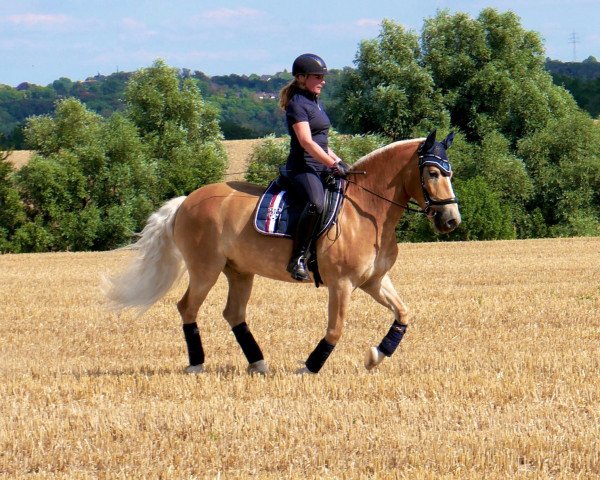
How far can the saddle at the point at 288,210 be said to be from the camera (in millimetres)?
8898

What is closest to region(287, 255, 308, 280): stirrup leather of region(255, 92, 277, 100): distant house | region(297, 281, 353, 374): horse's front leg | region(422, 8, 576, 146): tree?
region(297, 281, 353, 374): horse's front leg

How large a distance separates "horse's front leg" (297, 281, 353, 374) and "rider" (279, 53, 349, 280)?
0.33 m

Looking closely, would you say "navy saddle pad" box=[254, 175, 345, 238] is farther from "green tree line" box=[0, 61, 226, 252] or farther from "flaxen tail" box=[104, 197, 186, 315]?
"green tree line" box=[0, 61, 226, 252]

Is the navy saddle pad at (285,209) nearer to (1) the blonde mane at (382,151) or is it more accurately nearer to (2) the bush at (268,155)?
(1) the blonde mane at (382,151)

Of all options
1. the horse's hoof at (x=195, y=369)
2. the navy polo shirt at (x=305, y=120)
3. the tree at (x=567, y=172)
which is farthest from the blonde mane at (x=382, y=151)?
the tree at (x=567, y=172)

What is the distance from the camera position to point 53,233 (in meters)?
42.9

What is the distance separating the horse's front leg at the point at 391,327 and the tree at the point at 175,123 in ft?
120

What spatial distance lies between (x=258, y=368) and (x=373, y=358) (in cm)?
114

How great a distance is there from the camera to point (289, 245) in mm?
9117

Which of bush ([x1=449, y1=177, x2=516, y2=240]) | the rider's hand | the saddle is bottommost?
bush ([x1=449, y1=177, x2=516, y2=240])

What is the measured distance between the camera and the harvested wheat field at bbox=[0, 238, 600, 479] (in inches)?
244

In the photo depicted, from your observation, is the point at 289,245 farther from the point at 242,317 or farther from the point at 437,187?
the point at 437,187

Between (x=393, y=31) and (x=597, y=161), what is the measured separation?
10942 mm

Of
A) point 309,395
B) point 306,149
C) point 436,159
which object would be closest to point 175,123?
point 306,149
